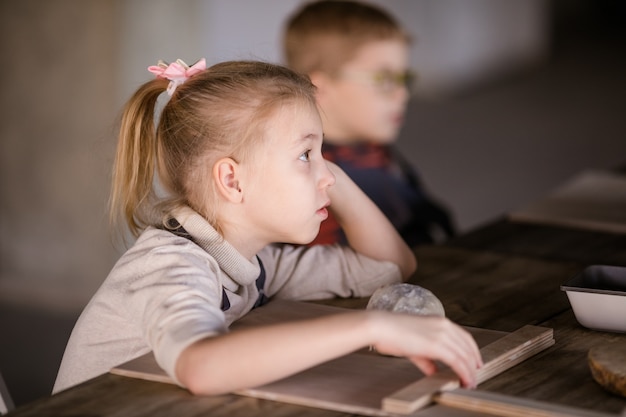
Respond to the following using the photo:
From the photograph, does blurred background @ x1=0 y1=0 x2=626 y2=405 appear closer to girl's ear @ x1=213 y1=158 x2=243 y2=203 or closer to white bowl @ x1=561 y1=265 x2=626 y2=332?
girl's ear @ x1=213 y1=158 x2=243 y2=203

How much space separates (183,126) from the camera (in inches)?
60.9

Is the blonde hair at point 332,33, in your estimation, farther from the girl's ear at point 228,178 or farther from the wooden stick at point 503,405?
the wooden stick at point 503,405

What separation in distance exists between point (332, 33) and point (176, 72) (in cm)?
147

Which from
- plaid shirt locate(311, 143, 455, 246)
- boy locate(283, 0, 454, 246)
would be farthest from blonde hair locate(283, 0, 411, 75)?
plaid shirt locate(311, 143, 455, 246)

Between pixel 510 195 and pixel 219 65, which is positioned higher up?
pixel 219 65

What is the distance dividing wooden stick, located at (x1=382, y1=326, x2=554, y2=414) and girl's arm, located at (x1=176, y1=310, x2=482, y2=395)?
3 centimetres

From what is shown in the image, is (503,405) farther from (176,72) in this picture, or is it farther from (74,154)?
(74,154)

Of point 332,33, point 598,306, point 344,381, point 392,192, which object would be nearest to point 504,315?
point 598,306

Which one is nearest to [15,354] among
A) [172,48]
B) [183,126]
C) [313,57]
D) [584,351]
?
[172,48]

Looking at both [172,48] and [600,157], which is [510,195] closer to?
[600,157]

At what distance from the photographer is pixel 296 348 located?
1.21 meters

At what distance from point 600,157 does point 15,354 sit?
3.61 meters

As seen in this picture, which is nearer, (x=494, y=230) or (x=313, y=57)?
(x=494, y=230)

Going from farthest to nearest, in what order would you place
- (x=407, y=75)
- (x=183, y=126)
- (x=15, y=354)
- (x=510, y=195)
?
(x=510, y=195) < (x=15, y=354) < (x=407, y=75) < (x=183, y=126)
